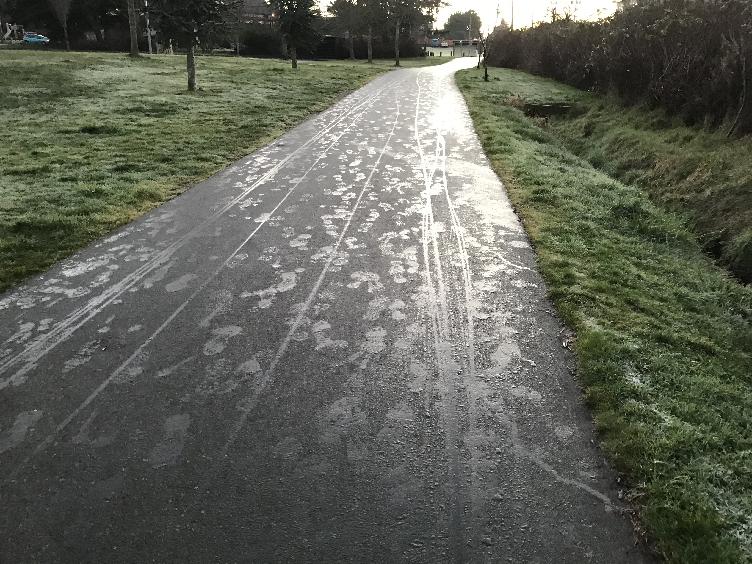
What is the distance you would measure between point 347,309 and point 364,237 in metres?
1.93

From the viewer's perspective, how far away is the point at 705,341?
186 inches

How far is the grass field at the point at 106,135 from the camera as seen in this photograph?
7.05 m

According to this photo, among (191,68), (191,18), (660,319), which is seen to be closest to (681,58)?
(660,319)

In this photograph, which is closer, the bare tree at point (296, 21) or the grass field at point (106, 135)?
the grass field at point (106, 135)

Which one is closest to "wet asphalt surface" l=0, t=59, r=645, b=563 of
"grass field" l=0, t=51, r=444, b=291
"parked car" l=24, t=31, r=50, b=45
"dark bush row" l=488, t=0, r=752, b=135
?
"grass field" l=0, t=51, r=444, b=291

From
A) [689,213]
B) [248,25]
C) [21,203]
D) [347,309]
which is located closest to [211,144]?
[21,203]

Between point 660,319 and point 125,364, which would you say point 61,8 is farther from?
point 660,319

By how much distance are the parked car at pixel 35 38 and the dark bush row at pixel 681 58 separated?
1598 inches

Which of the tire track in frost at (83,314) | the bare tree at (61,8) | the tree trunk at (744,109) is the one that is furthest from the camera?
the bare tree at (61,8)

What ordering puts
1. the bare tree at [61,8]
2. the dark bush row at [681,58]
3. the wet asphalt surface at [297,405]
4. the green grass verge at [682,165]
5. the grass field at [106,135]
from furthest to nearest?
the bare tree at [61,8], the dark bush row at [681,58], the green grass verge at [682,165], the grass field at [106,135], the wet asphalt surface at [297,405]

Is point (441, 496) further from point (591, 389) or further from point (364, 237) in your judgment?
point (364, 237)

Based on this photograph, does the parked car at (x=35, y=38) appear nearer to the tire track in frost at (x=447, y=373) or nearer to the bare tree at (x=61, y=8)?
the bare tree at (x=61, y=8)

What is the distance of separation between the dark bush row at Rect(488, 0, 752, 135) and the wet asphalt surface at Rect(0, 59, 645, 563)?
8.18m

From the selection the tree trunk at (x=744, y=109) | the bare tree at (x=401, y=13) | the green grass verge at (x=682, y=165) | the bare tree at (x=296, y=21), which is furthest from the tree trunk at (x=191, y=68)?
the bare tree at (x=401, y=13)
